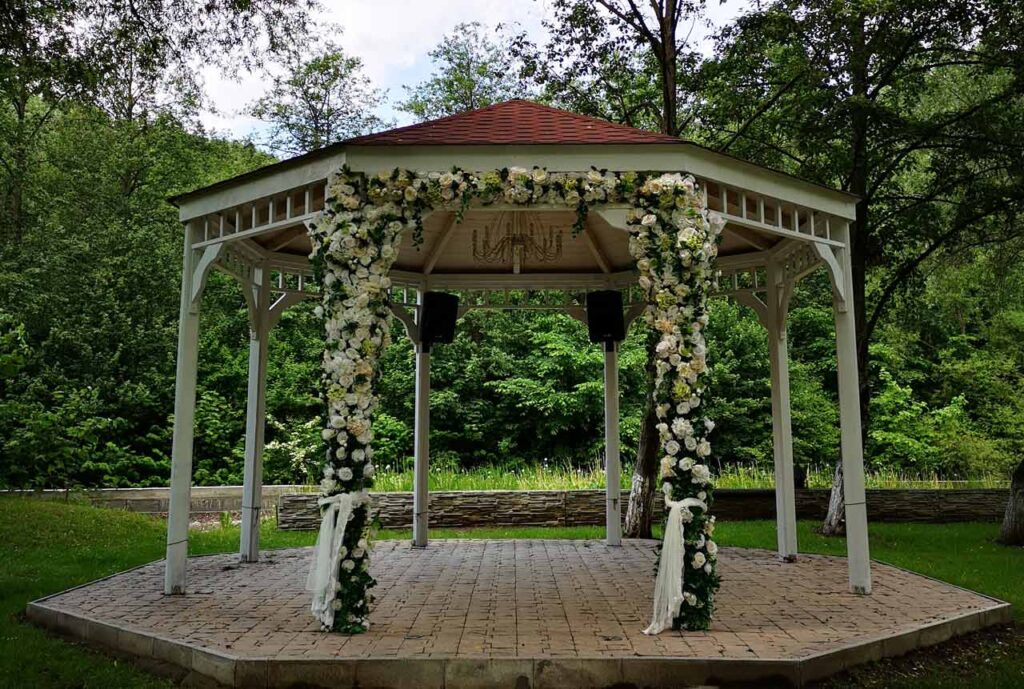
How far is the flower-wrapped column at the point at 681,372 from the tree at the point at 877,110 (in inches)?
220

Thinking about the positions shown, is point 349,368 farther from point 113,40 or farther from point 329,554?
point 113,40

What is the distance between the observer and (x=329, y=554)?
5.12 m

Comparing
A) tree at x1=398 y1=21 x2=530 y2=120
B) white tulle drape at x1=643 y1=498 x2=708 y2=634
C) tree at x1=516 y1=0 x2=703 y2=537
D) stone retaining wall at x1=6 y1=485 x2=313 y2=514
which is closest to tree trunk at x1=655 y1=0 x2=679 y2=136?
tree at x1=516 y1=0 x2=703 y2=537

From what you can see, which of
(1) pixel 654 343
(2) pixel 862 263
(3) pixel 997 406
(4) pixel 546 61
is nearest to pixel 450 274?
(4) pixel 546 61

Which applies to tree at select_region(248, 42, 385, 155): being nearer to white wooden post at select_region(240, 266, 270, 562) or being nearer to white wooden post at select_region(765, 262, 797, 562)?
white wooden post at select_region(240, 266, 270, 562)

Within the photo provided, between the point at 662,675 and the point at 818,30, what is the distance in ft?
29.5

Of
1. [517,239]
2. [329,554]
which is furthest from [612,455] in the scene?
[329,554]

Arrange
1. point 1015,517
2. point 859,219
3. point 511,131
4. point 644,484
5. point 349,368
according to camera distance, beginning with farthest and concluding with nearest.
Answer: point 859,219 → point 644,484 → point 1015,517 → point 511,131 → point 349,368

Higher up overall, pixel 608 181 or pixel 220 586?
pixel 608 181

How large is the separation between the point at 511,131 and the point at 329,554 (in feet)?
11.0

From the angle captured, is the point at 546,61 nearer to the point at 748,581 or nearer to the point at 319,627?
the point at 748,581

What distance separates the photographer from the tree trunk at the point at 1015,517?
32.0 feet

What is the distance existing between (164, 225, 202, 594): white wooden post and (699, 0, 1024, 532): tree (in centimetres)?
749

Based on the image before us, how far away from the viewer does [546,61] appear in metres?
11.7
